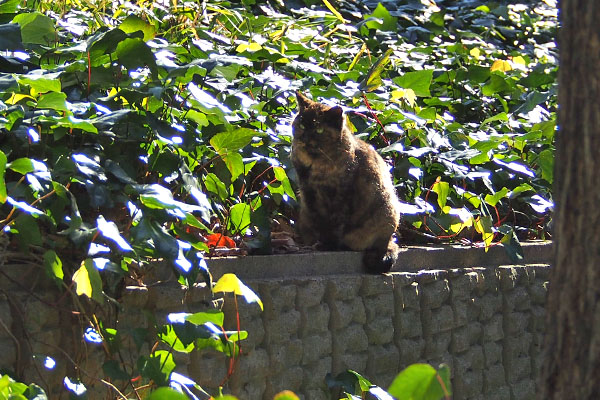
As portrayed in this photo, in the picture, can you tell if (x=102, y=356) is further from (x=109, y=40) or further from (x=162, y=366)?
(x=109, y=40)

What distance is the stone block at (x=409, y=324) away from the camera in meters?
5.12

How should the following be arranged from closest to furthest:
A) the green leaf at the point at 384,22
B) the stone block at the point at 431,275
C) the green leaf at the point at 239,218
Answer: the green leaf at the point at 239,218 < the stone block at the point at 431,275 < the green leaf at the point at 384,22

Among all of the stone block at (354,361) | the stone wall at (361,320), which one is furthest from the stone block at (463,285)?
the stone block at (354,361)

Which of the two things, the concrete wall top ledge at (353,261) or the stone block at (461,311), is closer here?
the concrete wall top ledge at (353,261)

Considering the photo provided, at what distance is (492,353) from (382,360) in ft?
3.86

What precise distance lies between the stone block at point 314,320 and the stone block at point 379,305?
0.35 meters

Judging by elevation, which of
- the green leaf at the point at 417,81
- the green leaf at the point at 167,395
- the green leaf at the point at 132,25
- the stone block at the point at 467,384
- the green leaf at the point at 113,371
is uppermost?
the green leaf at the point at 132,25

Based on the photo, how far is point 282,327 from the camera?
4.38m

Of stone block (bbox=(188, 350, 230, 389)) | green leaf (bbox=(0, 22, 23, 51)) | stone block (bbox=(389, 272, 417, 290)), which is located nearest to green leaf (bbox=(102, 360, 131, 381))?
stone block (bbox=(188, 350, 230, 389))

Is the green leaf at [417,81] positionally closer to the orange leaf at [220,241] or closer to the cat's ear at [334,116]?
the cat's ear at [334,116]

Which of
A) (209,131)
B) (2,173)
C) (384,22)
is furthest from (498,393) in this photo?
(384,22)

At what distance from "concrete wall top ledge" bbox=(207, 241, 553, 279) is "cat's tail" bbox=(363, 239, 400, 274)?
0.05 metres

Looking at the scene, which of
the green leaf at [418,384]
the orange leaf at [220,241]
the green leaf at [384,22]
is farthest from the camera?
the green leaf at [384,22]

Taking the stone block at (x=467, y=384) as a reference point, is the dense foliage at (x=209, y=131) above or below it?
above
